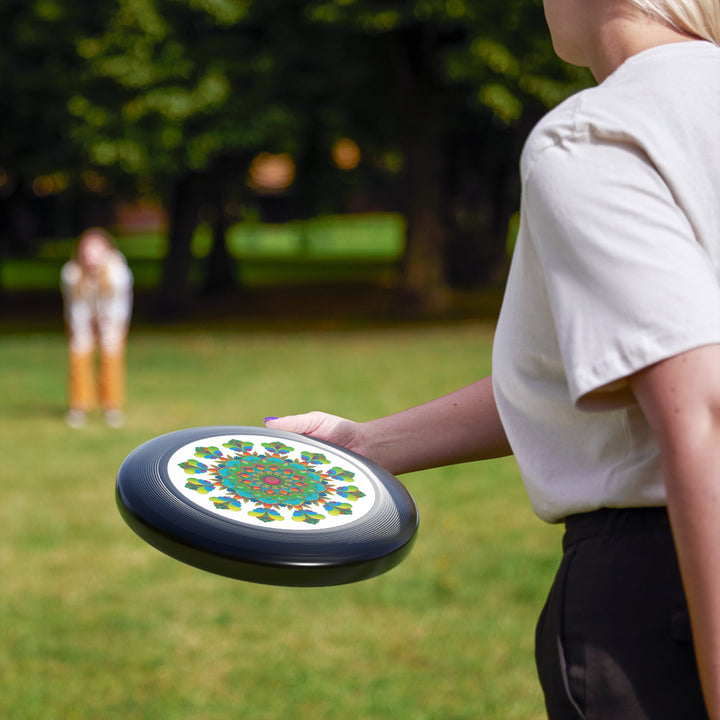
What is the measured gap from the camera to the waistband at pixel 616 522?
1.28 metres

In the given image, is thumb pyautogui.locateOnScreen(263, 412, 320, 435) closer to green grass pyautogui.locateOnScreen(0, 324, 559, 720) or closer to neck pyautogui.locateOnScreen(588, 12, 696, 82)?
neck pyautogui.locateOnScreen(588, 12, 696, 82)

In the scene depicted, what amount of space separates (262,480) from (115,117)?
55.4 ft

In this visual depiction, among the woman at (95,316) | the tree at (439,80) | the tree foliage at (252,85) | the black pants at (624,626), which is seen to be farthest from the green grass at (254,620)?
the tree at (439,80)

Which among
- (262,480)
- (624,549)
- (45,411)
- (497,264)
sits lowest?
(497,264)

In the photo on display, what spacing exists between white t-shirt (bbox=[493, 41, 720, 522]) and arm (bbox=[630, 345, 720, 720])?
3 centimetres

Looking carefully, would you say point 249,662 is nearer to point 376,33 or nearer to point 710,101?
point 710,101

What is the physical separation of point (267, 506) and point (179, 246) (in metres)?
22.2

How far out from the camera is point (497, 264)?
99.5 feet

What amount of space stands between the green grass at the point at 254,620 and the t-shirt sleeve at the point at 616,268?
342 centimetres

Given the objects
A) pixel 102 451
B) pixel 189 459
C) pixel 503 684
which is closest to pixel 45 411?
pixel 102 451

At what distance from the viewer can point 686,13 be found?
1271 mm

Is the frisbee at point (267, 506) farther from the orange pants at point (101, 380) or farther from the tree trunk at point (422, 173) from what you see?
the tree trunk at point (422, 173)

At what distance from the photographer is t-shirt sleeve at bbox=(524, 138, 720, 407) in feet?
3.60

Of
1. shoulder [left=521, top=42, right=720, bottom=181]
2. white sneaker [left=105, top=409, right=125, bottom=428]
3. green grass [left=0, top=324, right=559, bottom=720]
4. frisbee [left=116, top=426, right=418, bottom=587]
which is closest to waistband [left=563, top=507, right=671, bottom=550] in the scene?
frisbee [left=116, top=426, right=418, bottom=587]
